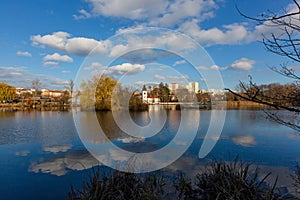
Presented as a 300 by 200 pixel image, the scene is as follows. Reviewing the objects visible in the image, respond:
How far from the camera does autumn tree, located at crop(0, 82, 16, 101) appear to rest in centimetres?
3767

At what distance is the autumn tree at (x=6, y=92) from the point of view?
37.7 m

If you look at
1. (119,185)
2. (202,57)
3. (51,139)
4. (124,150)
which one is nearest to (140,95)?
(51,139)

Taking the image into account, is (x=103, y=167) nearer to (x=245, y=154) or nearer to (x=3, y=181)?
(x=3, y=181)

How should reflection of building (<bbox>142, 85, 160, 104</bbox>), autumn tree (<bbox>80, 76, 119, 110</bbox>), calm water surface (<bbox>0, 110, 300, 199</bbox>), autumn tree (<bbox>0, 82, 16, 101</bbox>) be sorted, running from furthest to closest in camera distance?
autumn tree (<bbox>0, 82, 16, 101</bbox>)
reflection of building (<bbox>142, 85, 160, 104</bbox>)
autumn tree (<bbox>80, 76, 119, 110</bbox>)
calm water surface (<bbox>0, 110, 300, 199</bbox>)

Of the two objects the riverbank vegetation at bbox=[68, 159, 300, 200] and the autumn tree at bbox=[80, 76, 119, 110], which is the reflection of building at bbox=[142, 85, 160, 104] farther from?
the riverbank vegetation at bbox=[68, 159, 300, 200]

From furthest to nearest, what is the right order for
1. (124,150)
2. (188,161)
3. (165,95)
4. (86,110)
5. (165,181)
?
(165,95) < (86,110) < (124,150) < (188,161) < (165,181)

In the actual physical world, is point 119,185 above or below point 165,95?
below

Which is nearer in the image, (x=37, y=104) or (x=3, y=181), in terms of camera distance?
(x=3, y=181)

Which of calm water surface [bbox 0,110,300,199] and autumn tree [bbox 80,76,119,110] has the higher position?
autumn tree [bbox 80,76,119,110]

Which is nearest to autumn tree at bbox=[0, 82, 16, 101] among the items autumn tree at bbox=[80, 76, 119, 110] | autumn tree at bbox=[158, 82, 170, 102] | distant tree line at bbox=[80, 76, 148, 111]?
distant tree line at bbox=[80, 76, 148, 111]

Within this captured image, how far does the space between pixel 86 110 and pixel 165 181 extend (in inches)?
719

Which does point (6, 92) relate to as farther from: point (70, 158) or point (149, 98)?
point (70, 158)

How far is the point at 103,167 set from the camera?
4438 mm

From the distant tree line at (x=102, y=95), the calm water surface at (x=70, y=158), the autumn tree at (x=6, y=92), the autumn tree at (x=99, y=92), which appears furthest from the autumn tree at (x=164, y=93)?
the autumn tree at (x=6, y=92)
